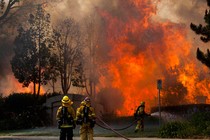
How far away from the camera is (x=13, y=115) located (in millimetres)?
38188

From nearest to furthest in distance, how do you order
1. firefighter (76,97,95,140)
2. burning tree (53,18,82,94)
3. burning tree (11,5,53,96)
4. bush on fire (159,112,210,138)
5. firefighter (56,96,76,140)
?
firefighter (56,96,76,140) < firefighter (76,97,95,140) < bush on fire (159,112,210,138) < burning tree (11,5,53,96) < burning tree (53,18,82,94)

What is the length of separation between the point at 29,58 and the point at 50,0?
10.1 m

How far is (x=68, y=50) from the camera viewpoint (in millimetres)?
49125

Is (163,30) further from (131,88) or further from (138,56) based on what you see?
(131,88)

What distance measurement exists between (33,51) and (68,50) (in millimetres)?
4458

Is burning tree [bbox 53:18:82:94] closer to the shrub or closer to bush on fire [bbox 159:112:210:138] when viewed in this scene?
the shrub

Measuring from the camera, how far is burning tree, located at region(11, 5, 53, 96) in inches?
1836

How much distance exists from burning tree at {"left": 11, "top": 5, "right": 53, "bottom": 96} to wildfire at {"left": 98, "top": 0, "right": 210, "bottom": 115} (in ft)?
25.5

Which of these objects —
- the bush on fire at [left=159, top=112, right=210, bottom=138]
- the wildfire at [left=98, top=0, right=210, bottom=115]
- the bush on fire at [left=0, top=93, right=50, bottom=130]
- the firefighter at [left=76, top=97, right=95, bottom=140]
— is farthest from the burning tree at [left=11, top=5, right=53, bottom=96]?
the firefighter at [left=76, top=97, right=95, bottom=140]

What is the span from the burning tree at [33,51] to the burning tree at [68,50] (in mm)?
1383

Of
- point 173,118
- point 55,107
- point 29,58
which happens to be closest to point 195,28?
point 173,118

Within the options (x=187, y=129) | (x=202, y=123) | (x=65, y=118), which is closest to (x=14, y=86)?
(x=202, y=123)

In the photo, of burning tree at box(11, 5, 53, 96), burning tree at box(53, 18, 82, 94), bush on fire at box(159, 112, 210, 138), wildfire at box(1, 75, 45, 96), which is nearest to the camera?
bush on fire at box(159, 112, 210, 138)

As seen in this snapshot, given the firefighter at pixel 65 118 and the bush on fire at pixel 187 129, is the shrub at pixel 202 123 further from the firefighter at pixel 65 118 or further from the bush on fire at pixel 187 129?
the firefighter at pixel 65 118
